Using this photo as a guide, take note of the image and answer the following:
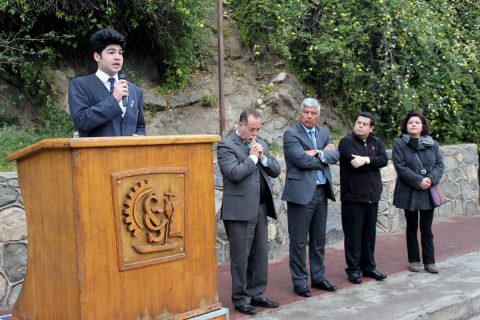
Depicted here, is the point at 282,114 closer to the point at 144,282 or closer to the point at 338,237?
the point at 338,237

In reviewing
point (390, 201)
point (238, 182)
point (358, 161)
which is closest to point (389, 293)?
point (358, 161)

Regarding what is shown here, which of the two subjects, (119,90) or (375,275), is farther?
(375,275)

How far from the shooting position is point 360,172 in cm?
648

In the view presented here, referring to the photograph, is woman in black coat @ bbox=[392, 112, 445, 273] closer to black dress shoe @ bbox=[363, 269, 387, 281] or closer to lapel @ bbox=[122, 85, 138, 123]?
black dress shoe @ bbox=[363, 269, 387, 281]

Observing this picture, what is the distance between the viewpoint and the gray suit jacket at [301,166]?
19.5ft

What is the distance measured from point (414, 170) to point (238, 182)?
8.56ft

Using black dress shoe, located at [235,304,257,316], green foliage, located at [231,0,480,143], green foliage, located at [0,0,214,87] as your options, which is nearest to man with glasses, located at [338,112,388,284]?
black dress shoe, located at [235,304,257,316]

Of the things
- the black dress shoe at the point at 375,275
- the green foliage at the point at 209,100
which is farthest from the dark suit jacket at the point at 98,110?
the green foliage at the point at 209,100

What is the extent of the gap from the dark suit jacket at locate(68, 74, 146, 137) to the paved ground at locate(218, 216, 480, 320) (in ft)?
7.43

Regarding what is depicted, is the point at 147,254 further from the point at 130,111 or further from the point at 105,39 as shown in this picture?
the point at 105,39

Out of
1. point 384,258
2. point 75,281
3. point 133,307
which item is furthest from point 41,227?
point 384,258

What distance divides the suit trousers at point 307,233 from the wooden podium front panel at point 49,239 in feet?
10.5

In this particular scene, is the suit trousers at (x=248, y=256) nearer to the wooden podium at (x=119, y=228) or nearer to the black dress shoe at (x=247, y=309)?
the black dress shoe at (x=247, y=309)

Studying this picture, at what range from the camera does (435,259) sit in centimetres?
759
